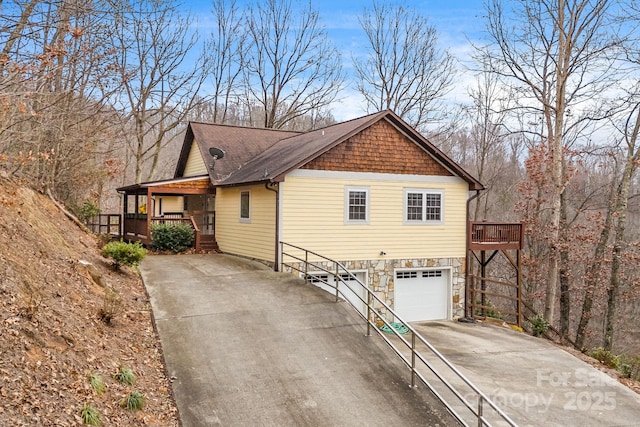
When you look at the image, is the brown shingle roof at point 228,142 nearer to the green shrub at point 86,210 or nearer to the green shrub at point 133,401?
the green shrub at point 86,210

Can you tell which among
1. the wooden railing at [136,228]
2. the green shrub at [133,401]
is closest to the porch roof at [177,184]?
the wooden railing at [136,228]

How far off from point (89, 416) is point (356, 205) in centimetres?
1127

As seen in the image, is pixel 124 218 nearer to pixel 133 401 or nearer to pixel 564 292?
pixel 133 401

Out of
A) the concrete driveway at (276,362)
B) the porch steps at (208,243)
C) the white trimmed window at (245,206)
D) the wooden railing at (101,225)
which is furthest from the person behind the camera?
the wooden railing at (101,225)

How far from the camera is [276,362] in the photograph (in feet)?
27.0

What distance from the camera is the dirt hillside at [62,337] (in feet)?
17.4

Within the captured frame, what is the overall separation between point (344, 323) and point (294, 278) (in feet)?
11.4

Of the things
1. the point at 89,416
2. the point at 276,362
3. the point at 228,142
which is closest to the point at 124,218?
the point at 228,142

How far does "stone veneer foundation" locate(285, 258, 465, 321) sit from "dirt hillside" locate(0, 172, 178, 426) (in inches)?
250

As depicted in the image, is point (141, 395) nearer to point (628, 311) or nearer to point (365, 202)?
point (365, 202)

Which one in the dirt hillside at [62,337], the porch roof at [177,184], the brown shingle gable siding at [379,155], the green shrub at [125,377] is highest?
the brown shingle gable siding at [379,155]

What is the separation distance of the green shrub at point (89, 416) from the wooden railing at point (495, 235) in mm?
14194

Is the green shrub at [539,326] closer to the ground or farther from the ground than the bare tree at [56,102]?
closer to the ground

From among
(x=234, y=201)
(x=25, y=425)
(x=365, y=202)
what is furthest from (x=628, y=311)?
(x=25, y=425)
